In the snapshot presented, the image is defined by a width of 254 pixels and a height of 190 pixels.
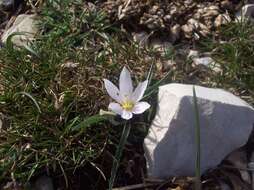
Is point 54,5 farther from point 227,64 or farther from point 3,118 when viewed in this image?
point 227,64

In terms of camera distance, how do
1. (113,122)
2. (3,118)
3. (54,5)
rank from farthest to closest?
(54,5)
(3,118)
(113,122)

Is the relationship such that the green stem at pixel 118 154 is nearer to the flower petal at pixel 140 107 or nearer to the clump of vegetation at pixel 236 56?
the flower petal at pixel 140 107

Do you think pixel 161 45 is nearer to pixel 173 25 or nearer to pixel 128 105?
pixel 173 25

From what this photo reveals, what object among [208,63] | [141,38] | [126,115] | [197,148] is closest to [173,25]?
[141,38]

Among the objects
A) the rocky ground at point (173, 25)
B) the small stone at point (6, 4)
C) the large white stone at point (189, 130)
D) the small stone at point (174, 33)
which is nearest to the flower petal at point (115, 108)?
the large white stone at point (189, 130)

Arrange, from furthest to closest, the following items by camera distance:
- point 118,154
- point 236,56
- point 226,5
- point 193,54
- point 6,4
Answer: point 6,4
point 226,5
point 193,54
point 236,56
point 118,154

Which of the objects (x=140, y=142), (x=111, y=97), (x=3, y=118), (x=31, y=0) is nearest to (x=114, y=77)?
(x=111, y=97)

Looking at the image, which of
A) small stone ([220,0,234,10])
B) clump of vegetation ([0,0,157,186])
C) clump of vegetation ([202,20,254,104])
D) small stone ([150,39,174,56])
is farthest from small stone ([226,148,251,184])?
small stone ([220,0,234,10])
